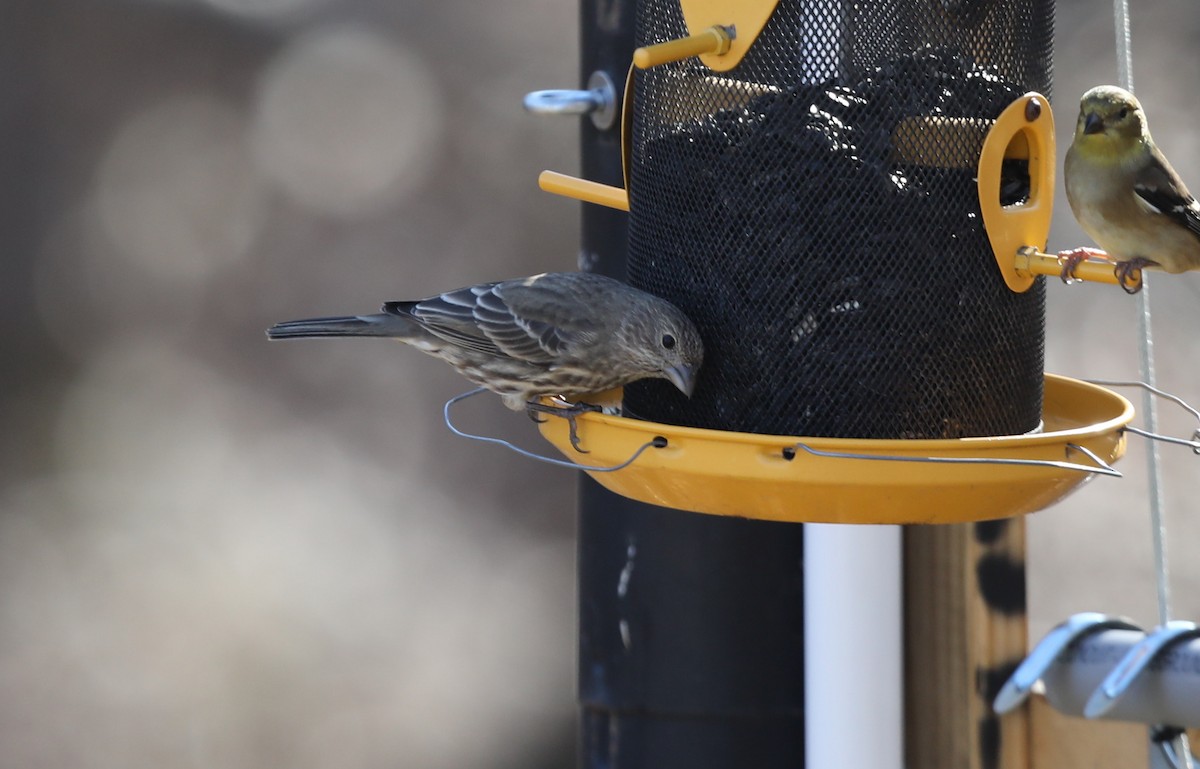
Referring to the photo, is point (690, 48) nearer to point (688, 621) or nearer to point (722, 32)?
point (722, 32)

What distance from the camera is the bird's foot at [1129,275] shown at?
364 cm

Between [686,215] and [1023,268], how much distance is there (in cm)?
82

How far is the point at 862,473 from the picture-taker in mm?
2963

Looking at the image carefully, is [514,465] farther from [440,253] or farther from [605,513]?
[605,513]

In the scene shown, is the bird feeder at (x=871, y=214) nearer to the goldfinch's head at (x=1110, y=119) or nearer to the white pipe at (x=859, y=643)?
the goldfinch's head at (x=1110, y=119)

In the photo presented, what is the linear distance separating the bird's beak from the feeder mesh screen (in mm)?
107

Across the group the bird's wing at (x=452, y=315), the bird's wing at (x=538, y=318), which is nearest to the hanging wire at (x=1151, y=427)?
the bird's wing at (x=538, y=318)

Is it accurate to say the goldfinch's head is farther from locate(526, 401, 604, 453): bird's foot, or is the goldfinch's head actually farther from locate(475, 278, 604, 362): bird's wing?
locate(526, 401, 604, 453): bird's foot

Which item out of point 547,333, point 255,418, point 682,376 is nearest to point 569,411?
point 682,376

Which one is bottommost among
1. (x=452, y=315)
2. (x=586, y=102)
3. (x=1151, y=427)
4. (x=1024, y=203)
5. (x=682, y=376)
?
(x=1151, y=427)

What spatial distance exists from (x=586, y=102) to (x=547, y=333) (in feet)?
3.76

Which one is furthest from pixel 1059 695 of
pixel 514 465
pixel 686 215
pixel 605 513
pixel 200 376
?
pixel 200 376

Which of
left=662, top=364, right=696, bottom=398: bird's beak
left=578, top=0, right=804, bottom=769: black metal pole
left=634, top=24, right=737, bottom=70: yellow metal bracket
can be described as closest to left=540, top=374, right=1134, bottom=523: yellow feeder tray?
left=662, top=364, right=696, bottom=398: bird's beak

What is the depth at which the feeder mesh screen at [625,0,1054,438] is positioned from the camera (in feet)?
11.3
